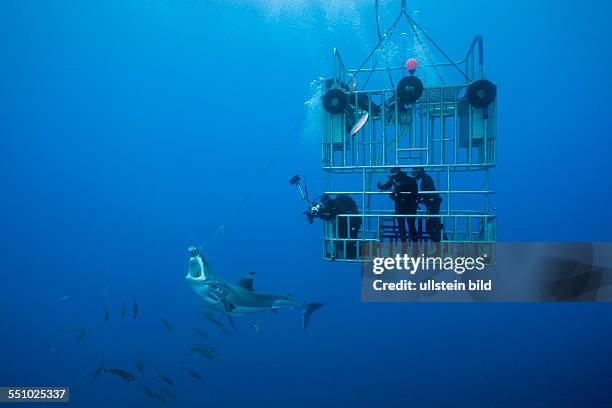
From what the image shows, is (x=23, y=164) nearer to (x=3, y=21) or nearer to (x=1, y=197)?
(x=1, y=197)

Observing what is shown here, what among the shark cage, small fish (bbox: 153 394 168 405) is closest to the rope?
small fish (bbox: 153 394 168 405)

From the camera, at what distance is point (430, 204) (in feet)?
11.2

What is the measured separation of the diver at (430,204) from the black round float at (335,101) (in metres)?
0.75

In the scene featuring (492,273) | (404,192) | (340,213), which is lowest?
(492,273)

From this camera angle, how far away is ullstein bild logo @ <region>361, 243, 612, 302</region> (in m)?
3.23

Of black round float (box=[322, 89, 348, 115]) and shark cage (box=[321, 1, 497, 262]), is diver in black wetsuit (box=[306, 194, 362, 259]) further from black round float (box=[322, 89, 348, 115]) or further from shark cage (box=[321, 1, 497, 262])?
black round float (box=[322, 89, 348, 115])

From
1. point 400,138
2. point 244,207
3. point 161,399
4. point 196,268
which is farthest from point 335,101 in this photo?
point 244,207

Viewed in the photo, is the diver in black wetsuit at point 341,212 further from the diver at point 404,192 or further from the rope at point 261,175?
the rope at point 261,175

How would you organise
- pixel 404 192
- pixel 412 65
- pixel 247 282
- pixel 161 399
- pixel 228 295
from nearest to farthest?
pixel 412 65
pixel 404 192
pixel 228 295
pixel 247 282
pixel 161 399

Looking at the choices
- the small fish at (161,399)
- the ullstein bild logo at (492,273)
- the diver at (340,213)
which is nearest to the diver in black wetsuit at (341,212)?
the diver at (340,213)

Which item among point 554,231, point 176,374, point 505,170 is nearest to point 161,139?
point 176,374

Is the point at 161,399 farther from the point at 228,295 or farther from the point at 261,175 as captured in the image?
the point at 261,175

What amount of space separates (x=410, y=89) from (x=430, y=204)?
99 cm

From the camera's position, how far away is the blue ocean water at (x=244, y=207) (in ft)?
31.2
